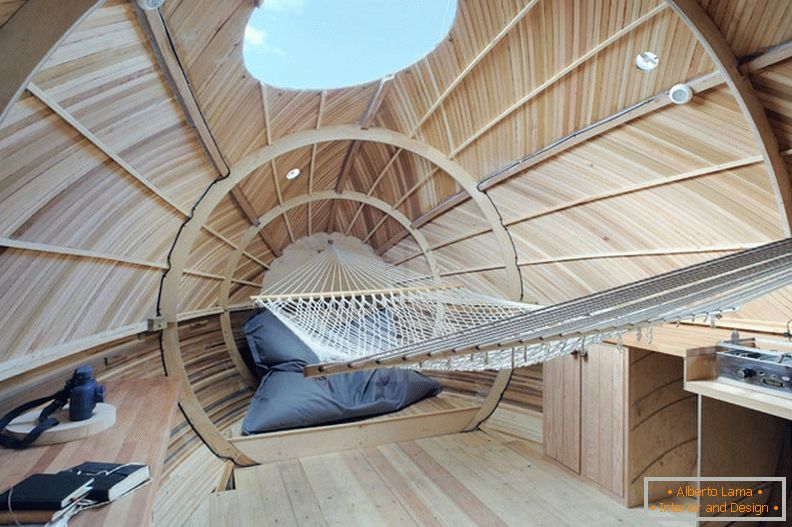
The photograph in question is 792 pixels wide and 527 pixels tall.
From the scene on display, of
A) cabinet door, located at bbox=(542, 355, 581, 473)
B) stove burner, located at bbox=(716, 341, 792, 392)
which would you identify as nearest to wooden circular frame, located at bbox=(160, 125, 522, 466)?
cabinet door, located at bbox=(542, 355, 581, 473)

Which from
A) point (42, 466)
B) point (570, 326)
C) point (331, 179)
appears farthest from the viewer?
point (331, 179)

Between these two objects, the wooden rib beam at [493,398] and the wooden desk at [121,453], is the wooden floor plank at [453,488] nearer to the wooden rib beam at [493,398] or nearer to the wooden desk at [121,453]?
the wooden rib beam at [493,398]

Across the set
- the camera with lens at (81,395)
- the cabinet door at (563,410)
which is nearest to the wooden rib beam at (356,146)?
the cabinet door at (563,410)

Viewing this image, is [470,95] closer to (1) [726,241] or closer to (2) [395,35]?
(2) [395,35]

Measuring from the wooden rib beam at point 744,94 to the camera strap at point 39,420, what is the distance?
7.61ft

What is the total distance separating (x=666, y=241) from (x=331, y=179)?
9.57 feet

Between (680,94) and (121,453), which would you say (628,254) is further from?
(121,453)

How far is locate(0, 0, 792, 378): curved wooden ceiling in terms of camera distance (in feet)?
4.67

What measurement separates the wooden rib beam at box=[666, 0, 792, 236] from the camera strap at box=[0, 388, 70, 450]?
2319 mm

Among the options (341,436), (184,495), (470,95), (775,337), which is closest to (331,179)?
(470,95)

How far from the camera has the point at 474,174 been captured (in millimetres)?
3285

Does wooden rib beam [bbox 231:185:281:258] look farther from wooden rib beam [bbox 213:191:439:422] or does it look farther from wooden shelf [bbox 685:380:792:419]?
wooden shelf [bbox 685:380:792:419]

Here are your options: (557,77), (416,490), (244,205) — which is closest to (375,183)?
(244,205)

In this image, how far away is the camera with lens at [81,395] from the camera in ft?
5.09
